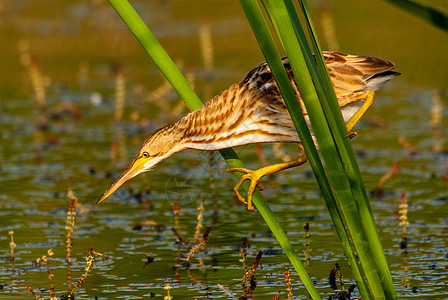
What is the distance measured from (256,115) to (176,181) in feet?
8.73

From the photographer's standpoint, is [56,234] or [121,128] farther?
[121,128]

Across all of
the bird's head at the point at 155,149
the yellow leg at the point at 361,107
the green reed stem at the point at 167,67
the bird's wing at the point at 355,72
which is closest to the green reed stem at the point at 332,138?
the green reed stem at the point at 167,67

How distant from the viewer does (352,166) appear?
3195 millimetres

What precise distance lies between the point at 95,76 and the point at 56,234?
679 centimetres

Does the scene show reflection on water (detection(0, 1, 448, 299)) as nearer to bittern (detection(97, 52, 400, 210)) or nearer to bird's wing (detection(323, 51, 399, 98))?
bittern (detection(97, 52, 400, 210))

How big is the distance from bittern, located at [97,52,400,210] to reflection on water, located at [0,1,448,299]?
22.7 inches

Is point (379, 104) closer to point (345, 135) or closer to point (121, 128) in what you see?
point (121, 128)

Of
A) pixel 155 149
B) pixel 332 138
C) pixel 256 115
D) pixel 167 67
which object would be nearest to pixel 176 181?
pixel 155 149

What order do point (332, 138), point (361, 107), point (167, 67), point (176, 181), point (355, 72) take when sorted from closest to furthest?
point (332, 138) < point (167, 67) < point (361, 107) < point (355, 72) < point (176, 181)

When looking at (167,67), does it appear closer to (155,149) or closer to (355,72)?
(155,149)

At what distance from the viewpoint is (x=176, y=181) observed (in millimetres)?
6863

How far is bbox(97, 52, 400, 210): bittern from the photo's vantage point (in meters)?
4.24

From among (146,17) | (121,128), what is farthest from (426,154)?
(146,17)

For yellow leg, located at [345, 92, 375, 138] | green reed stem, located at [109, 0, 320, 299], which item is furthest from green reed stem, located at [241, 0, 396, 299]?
yellow leg, located at [345, 92, 375, 138]
